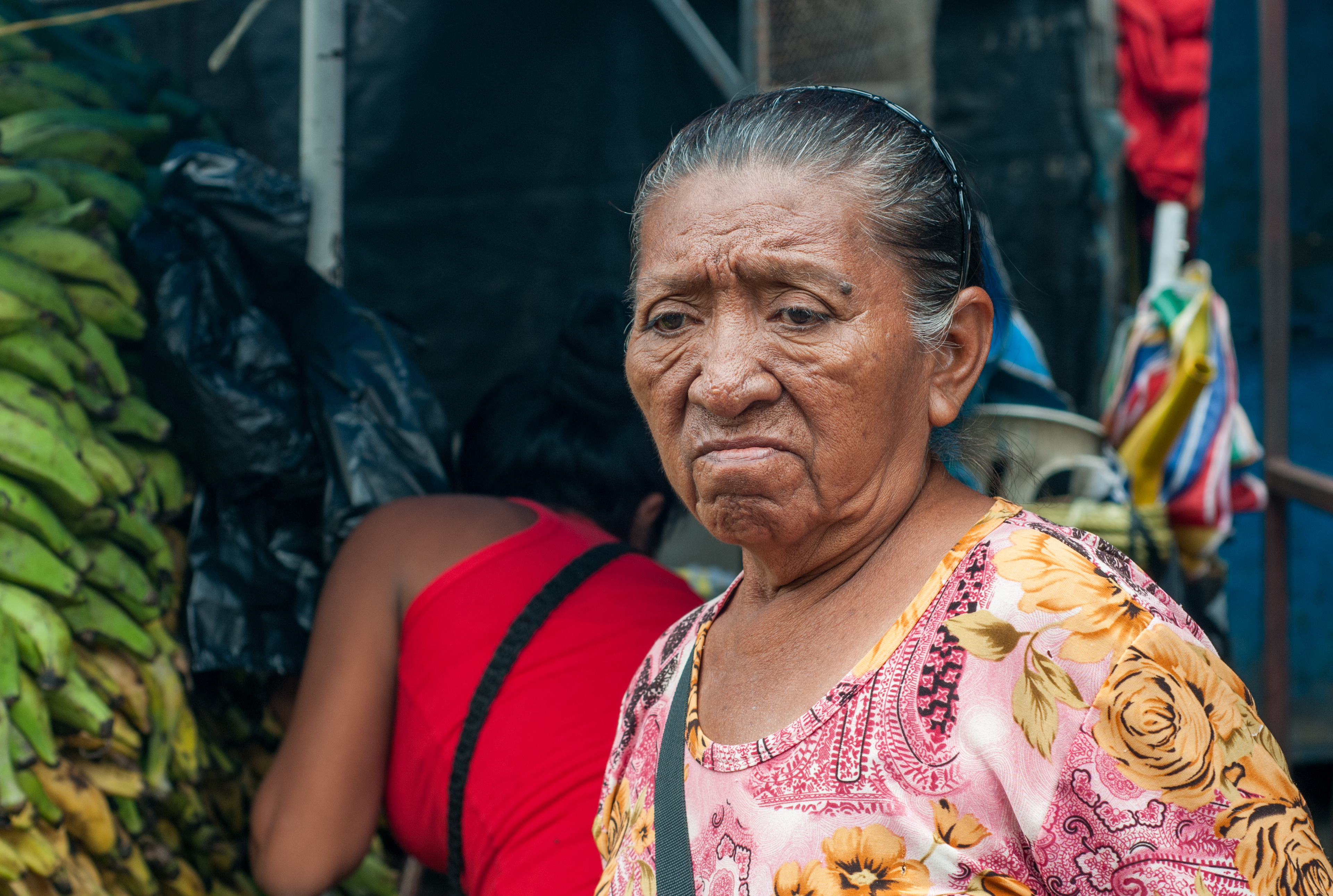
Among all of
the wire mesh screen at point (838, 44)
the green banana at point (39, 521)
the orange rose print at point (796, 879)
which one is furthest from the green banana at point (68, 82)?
the orange rose print at point (796, 879)

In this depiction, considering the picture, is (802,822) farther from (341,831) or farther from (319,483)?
(319,483)

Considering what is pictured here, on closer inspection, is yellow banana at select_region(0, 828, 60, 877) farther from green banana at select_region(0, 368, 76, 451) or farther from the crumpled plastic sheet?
green banana at select_region(0, 368, 76, 451)

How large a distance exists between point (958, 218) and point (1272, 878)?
660 millimetres

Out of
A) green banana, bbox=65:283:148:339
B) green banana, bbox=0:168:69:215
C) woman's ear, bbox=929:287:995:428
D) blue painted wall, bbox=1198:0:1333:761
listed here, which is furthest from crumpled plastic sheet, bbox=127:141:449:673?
blue painted wall, bbox=1198:0:1333:761

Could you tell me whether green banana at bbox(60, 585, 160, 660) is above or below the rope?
below

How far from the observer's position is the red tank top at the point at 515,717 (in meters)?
1.69

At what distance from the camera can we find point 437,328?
3281 millimetres

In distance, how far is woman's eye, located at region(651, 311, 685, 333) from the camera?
1.16 m

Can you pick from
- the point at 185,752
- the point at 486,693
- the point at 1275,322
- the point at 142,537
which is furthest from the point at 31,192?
the point at 1275,322

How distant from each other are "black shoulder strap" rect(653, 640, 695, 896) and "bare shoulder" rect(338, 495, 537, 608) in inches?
26.3

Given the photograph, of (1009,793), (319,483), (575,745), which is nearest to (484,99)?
(319,483)

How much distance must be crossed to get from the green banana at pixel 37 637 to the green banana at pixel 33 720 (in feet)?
0.07

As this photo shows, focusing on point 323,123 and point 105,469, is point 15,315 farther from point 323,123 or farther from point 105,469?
point 323,123

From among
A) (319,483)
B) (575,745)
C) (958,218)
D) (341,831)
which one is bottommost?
(341,831)
